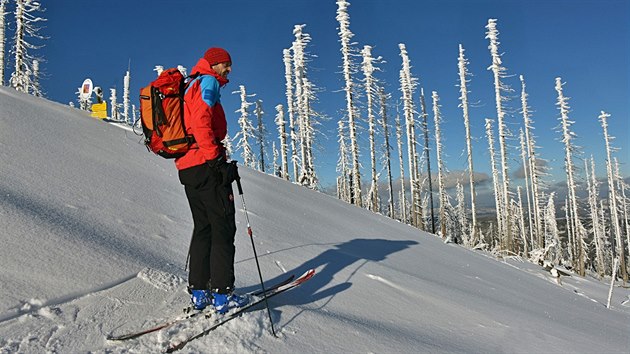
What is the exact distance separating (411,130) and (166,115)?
2906 centimetres

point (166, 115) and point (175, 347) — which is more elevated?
point (166, 115)

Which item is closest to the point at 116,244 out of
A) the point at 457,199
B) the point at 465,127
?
the point at 465,127

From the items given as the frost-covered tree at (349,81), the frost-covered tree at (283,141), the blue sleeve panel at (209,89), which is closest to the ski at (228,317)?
the blue sleeve panel at (209,89)

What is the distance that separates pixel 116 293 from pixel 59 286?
16.5 inches

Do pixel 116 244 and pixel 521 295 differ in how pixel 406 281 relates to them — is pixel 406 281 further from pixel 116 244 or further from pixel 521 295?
pixel 116 244

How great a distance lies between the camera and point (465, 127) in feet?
88.3

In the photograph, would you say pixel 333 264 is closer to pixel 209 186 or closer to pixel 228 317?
pixel 228 317

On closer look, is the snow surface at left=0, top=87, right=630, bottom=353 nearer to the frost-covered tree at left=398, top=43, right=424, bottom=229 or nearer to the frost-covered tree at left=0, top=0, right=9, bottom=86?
the frost-covered tree at left=398, top=43, right=424, bottom=229

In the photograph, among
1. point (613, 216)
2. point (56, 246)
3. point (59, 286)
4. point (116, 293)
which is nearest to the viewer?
point (59, 286)

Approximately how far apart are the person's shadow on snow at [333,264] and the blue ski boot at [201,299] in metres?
0.77

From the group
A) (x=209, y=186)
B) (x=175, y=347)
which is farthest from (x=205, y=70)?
(x=175, y=347)

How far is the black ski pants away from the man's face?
85cm

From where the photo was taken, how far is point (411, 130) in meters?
30.6

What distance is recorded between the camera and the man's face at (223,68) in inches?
131
